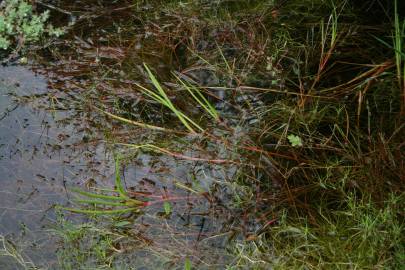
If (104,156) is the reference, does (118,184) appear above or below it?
above

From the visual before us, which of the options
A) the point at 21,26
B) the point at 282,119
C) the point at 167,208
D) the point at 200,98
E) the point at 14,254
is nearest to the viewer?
the point at 14,254

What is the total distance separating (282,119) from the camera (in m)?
2.44

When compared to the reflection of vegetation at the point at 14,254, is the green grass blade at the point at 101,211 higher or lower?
higher

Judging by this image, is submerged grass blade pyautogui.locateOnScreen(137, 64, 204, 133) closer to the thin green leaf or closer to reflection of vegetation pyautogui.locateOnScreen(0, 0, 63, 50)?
the thin green leaf

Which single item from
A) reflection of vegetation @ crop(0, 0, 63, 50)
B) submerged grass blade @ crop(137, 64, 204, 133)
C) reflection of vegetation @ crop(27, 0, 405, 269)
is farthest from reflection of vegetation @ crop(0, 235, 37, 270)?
reflection of vegetation @ crop(0, 0, 63, 50)

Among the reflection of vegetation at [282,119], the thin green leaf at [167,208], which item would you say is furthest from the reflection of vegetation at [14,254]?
the thin green leaf at [167,208]

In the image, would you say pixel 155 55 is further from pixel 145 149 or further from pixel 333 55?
pixel 333 55

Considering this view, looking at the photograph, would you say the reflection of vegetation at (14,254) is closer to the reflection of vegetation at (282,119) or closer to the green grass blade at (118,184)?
the reflection of vegetation at (282,119)

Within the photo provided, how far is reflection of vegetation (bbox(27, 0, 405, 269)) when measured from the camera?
2090mm

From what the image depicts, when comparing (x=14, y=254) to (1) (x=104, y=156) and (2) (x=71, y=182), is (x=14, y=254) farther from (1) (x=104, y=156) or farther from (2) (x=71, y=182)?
(1) (x=104, y=156)

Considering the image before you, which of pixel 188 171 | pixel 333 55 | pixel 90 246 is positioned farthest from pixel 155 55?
pixel 90 246

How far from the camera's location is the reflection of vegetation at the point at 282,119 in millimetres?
2090

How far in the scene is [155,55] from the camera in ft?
9.25

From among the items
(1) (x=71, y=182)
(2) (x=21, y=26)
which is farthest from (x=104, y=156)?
(2) (x=21, y=26)
